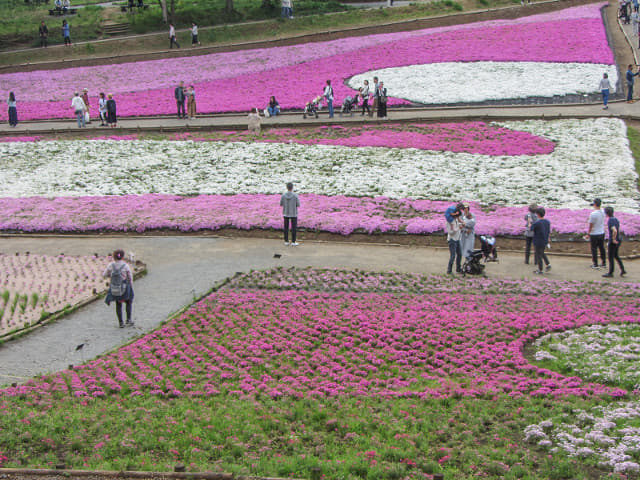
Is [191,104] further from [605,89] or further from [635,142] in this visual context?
[635,142]

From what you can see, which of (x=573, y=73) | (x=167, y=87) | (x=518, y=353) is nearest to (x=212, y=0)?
(x=167, y=87)

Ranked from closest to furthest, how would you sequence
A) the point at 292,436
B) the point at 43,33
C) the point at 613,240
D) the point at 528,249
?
the point at 292,436
the point at 613,240
the point at 528,249
the point at 43,33

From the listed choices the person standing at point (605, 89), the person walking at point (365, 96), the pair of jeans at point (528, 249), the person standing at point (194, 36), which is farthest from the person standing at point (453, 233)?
the person standing at point (194, 36)

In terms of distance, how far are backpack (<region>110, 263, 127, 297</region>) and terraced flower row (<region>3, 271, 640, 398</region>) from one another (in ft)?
4.54

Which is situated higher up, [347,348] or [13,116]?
[13,116]

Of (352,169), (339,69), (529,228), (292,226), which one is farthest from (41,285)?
(339,69)

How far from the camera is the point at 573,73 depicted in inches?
1832

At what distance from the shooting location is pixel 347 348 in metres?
17.5

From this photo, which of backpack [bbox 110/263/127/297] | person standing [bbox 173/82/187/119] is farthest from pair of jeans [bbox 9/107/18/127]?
backpack [bbox 110/263/127/297]

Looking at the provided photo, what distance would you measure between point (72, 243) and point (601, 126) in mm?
24543

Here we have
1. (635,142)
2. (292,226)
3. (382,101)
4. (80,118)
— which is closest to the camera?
(292,226)

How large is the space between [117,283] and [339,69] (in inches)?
1319

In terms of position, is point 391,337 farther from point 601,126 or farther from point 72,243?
point 601,126

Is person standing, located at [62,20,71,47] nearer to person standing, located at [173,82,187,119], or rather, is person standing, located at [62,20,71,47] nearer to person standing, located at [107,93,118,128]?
person standing, located at [107,93,118,128]
